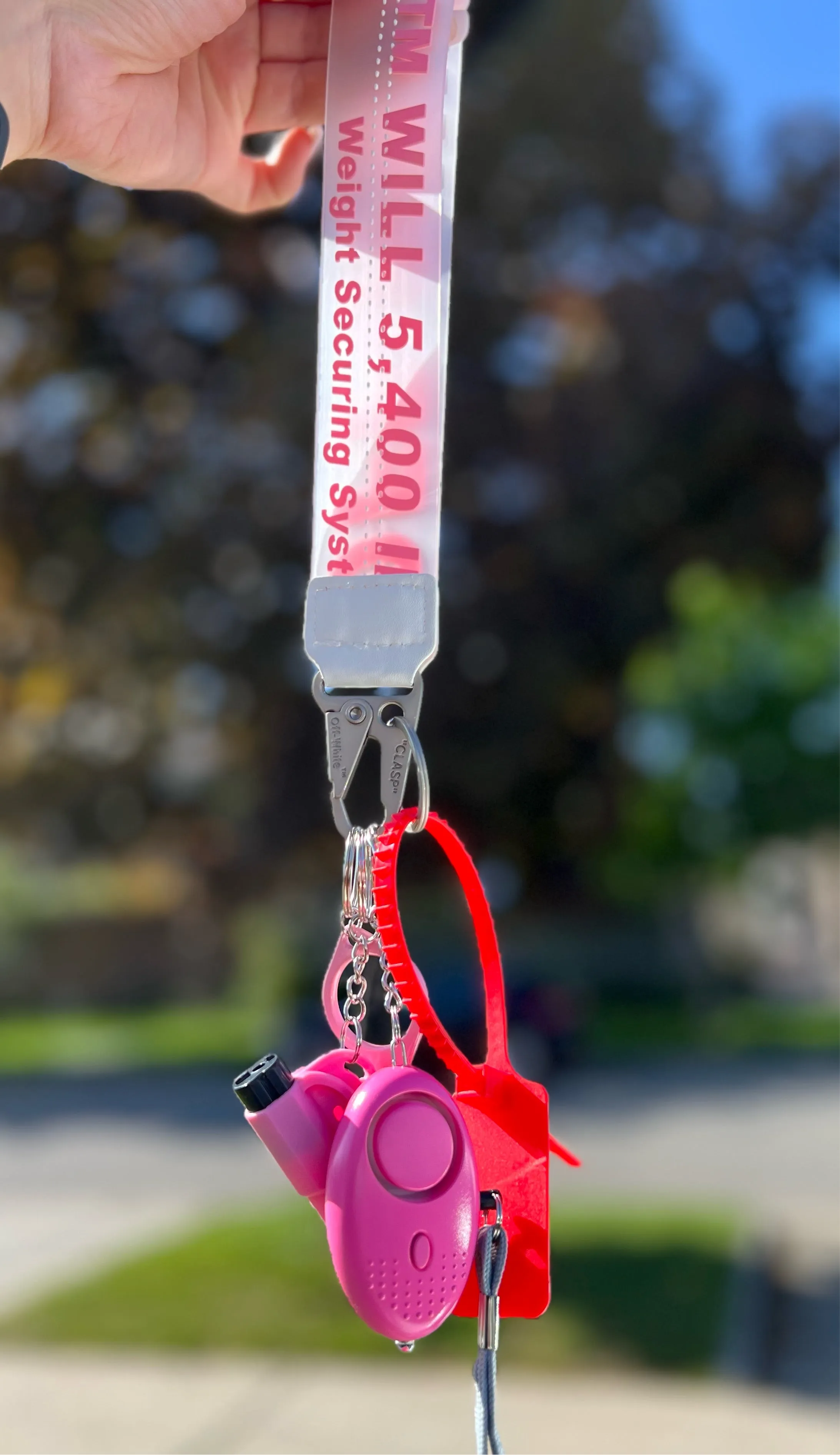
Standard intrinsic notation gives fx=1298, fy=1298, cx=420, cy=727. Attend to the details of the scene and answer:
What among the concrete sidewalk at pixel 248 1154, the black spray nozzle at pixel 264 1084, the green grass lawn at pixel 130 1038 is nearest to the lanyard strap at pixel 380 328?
the black spray nozzle at pixel 264 1084

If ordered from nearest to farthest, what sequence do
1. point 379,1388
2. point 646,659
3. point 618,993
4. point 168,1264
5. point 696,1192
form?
point 379,1388
point 168,1264
point 696,1192
point 646,659
point 618,993

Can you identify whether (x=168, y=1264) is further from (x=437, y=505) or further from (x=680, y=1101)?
(x=437, y=505)

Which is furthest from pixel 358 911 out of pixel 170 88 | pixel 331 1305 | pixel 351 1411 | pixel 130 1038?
pixel 130 1038

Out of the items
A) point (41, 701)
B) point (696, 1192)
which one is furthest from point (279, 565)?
point (696, 1192)

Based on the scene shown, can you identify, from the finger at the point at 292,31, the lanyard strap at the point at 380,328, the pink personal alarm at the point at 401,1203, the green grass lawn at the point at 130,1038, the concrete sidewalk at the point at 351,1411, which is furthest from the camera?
the green grass lawn at the point at 130,1038

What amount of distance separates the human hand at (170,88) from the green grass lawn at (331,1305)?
2.88 metres

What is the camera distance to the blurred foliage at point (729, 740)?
18.8 feet

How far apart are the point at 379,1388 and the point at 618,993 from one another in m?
3.92

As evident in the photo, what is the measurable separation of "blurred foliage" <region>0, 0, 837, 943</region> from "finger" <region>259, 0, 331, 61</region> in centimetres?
365

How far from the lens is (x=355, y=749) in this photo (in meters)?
0.59

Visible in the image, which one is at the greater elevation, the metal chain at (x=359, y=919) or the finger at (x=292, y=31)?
the finger at (x=292, y=31)

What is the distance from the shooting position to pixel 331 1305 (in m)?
3.35

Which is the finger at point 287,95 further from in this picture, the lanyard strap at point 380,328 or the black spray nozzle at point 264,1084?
the black spray nozzle at point 264,1084

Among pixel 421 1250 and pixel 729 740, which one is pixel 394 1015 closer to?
pixel 421 1250
